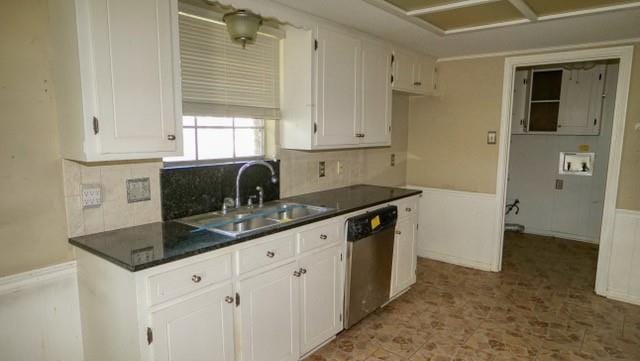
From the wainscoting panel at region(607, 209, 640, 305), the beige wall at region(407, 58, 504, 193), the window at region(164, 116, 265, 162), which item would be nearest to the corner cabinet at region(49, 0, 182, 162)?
the window at region(164, 116, 265, 162)

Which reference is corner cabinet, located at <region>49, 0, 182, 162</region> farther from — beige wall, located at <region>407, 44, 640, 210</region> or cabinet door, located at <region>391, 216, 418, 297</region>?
beige wall, located at <region>407, 44, 640, 210</region>

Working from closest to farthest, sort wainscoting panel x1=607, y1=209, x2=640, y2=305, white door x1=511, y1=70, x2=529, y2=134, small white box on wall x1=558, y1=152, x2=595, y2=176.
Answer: wainscoting panel x1=607, y1=209, x2=640, y2=305
small white box on wall x1=558, y1=152, x2=595, y2=176
white door x1=511, y1=70, x2=529, y2=134

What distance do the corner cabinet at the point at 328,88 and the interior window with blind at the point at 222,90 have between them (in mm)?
134

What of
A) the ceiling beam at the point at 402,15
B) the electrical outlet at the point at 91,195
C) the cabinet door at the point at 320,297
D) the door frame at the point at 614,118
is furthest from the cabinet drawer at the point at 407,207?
the electrical outlet at the point at 91,195

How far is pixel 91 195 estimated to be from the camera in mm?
1992

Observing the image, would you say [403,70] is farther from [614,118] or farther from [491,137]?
[614,118]

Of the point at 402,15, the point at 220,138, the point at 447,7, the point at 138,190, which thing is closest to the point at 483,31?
the point at 447,7

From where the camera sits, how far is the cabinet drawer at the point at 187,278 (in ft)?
5.40

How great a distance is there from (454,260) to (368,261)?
1.95 m

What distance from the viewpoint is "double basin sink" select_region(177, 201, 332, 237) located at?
7.48ft

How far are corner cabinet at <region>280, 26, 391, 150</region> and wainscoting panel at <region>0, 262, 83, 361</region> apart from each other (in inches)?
66.5

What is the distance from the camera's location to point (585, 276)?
4023 millimetres

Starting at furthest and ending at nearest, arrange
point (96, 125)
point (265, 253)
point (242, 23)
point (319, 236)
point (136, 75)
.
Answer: point (319, 236)
point (242, 23)
point (265, 253)
point (136, 75)
point (96, 125)

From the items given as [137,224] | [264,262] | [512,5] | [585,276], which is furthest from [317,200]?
[585,276]
